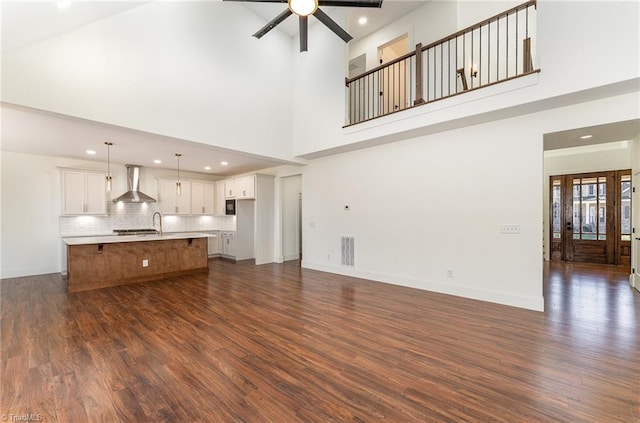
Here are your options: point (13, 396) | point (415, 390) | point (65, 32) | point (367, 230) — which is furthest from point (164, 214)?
point (415, 390)

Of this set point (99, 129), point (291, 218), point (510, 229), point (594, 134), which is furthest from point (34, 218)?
point (594, 134)

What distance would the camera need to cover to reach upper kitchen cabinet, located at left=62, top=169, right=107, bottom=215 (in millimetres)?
6270

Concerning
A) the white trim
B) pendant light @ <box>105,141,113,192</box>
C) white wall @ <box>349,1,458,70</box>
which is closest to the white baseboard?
the white trim

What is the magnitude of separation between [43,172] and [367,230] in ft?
24.7

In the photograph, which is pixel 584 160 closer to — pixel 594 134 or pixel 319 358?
pixel 594 134

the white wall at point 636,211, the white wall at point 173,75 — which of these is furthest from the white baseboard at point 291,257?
the white wall at point 636,211

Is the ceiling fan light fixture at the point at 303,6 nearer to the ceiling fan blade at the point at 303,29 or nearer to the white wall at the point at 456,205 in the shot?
the ceiling fan blade at the point at 303,29

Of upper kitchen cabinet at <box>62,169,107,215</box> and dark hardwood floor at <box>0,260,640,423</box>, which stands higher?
Result: upper kitchen cabinet at <box>62,169,107,215</box>

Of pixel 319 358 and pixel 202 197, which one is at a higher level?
pixel 202 197

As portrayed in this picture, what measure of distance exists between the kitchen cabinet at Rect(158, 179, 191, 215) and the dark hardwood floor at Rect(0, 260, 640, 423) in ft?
12.4

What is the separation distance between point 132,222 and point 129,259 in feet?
8.36

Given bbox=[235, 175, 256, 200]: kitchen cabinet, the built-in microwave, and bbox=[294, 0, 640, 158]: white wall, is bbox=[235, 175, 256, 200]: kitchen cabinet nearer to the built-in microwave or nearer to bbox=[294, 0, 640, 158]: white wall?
the built-in microwave

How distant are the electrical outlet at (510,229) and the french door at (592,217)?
5.20 metres

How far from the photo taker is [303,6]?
10.2 feet
